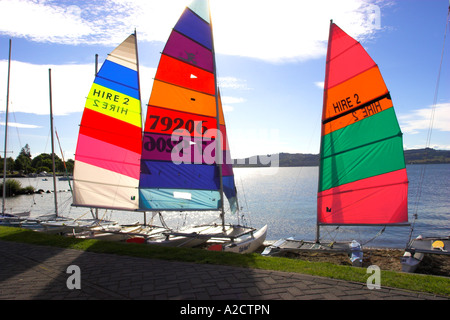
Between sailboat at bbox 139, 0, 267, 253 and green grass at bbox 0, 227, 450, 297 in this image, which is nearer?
green grass at bbox 0, 227, 450, 297

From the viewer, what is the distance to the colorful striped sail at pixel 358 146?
1252 centimetres

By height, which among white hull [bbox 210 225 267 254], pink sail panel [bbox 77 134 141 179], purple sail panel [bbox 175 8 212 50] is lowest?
white hull [bbox 210 225 267 254]

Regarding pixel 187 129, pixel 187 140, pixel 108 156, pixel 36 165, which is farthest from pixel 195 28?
pixel 36 165

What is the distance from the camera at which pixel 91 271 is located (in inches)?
297

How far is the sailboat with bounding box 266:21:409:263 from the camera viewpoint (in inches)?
493

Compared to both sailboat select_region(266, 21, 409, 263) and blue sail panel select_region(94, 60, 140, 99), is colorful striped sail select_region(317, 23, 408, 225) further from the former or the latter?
blue sail panel select_region(94, 60, 140, 99)

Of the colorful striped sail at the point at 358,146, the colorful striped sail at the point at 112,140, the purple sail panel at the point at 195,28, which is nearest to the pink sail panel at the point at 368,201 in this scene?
the colorful striped sail at the point at 358,146

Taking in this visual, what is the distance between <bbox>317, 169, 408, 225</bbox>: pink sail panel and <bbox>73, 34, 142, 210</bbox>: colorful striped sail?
9.31 metres

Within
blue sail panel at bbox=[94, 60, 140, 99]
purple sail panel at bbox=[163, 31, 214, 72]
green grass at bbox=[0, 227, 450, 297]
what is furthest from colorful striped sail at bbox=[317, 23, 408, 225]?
blue sail panel at bbox=[94, 60, 140, 99]

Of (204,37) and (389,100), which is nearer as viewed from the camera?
(389,100)

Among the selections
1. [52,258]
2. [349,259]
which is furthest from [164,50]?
[349,259]

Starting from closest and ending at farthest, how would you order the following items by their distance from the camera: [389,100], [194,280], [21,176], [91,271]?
[194,280] < [91,271] < [389,100] < [21,176]

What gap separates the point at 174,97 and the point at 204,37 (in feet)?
9.88

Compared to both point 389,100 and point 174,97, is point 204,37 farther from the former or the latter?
point 389,100
